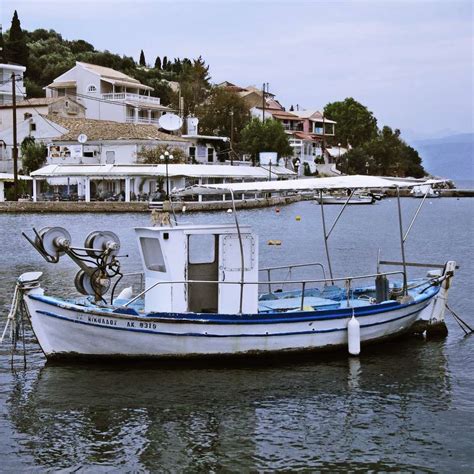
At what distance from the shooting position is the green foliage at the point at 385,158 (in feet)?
367

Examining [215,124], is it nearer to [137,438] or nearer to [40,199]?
[40,199]

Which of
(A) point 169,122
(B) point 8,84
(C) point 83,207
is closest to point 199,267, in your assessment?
(C) point 83,207

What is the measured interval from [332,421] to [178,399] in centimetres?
255

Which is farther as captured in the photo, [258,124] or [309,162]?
[309,162]

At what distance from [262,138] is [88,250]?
238 feet

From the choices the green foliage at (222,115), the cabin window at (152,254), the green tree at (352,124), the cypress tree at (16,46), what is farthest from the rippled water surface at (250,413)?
the green tree at (352,124)

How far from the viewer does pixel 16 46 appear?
10225 cm

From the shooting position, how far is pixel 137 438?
1115 centimetres

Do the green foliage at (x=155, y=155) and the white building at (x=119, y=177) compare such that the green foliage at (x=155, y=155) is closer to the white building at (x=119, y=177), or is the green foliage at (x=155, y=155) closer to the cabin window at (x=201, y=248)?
the white building at (x=119, y=177)

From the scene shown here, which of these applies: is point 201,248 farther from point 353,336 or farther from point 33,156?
point 33,156

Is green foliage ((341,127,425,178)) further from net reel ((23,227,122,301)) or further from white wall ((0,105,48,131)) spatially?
net reel ((23,227,122,301))

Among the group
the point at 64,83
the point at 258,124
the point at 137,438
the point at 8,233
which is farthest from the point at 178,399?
the point at 64,83

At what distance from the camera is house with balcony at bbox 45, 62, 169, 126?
83688 mm

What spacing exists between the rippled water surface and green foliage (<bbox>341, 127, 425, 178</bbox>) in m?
95.4
